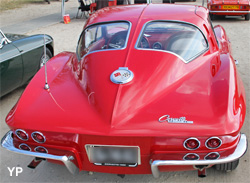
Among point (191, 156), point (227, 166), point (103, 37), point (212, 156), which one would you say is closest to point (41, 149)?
point (191, 156)

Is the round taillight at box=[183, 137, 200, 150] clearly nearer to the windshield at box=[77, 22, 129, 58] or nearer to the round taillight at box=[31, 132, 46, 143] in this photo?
the round taillight at box=[31, 132, 46, 143]

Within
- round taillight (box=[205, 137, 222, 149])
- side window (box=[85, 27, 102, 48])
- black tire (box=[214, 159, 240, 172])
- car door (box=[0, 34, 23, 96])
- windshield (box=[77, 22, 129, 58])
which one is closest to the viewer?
round taillight (box=[205, 137, 222, 149])

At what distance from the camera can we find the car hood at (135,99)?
2.33 m

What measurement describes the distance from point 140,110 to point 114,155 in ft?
1.39

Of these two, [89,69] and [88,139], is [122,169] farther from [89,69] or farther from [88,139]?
[89,69]

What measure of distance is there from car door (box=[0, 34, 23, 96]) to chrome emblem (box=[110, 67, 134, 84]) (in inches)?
89.2

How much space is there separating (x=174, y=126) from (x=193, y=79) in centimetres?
73

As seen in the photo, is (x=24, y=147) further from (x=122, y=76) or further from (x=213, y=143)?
(x=213, y=143)

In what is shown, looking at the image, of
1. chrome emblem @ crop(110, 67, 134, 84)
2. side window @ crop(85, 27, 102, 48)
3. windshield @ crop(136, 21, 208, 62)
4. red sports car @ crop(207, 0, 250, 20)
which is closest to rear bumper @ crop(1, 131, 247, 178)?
chrome emblem @ crop(110, 67, 134, 84)

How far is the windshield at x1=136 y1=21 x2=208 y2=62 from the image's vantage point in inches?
126

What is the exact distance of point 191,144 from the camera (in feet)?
7.60

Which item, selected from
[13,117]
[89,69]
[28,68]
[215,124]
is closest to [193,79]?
[215,124]

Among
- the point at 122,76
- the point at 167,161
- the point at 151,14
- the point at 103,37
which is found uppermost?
the point at 151,14

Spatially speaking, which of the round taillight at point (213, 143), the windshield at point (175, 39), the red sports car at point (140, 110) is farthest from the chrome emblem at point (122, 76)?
the round taillight at point (213, 143)
